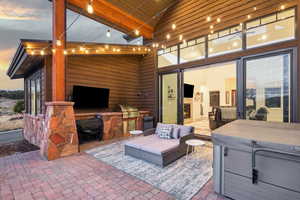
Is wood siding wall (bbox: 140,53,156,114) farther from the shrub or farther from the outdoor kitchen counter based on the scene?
the shrub

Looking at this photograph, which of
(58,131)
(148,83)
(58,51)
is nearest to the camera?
(58,131)

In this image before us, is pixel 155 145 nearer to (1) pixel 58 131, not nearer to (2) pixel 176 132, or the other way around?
(2) pixel 176 132

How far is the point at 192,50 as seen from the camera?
535cm

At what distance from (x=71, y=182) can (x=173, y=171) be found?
184 centimetres

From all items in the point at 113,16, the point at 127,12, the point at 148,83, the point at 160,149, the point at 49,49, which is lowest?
the point at 160,149

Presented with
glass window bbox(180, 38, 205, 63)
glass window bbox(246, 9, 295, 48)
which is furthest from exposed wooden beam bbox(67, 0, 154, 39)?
glass window bbox(246, 9, 295, 48)

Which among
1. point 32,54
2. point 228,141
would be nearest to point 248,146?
point 228,141

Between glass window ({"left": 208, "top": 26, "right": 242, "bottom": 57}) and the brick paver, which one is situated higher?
glass window ({"left": 208, "top": 26, "right": 242, "bottom": 57})

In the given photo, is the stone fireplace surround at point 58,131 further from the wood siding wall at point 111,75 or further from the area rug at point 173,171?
the wood siding wall at point 111,75

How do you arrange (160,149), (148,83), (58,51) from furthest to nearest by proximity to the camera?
(148,83) → (58,51) → (160,149)

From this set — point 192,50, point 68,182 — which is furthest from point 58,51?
point 192,50

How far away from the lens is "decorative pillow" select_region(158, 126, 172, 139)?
3838 millimetres

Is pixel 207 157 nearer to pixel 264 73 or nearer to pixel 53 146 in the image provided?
pixel 264 73

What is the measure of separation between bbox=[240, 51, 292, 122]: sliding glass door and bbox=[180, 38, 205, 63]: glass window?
1460 mm
